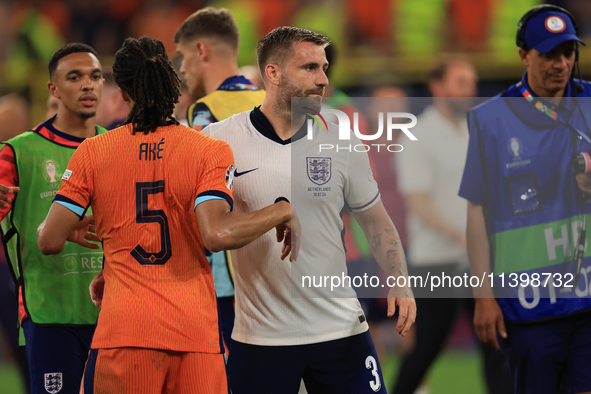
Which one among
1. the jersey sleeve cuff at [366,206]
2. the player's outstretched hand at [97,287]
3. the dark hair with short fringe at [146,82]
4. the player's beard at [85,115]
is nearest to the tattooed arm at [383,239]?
the jersey sleeve cuff at [366,206]

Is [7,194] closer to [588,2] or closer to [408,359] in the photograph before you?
[408,359]

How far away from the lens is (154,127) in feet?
8.12

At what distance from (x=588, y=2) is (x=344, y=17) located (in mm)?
3035

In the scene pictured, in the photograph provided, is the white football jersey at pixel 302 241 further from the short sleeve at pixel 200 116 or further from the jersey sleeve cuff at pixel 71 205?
the short sleeve at pixel 200 116

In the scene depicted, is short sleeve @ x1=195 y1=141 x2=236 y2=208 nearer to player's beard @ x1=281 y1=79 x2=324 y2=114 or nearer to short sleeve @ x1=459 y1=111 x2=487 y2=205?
player's beard @ x1=281 y1=79 x2=324 y2=114

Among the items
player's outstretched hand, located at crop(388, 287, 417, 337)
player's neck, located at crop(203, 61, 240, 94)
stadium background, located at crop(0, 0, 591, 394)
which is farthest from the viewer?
stadium background, located at crop(0, 0, 591, 394)

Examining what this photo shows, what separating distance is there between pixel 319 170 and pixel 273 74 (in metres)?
0.48

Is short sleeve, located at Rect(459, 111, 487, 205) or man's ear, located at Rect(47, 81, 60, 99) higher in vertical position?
man's ear, located at Rect(47, 81, 60, 99)

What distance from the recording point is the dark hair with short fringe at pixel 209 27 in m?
4.33

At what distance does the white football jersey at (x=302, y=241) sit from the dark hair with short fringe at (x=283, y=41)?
10.7 inches

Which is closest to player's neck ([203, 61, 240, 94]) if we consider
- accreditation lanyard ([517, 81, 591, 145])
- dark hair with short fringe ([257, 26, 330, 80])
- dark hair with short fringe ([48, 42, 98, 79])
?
dark hair with short fringe ([48, 42, 98, 79])

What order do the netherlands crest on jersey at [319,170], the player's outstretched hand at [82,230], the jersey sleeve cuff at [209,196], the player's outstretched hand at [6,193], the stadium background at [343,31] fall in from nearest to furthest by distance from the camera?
the jersey sleeve cuff at [209,196], the player's outstretched hand at [82,230], the netherlands crest on jersey at [319,170], the player's outstretched hand at [6,193], the stadium background at [343,31]

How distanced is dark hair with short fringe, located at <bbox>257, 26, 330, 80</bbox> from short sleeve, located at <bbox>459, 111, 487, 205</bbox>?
3.22ft

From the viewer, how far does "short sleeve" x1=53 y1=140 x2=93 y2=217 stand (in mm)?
2391
